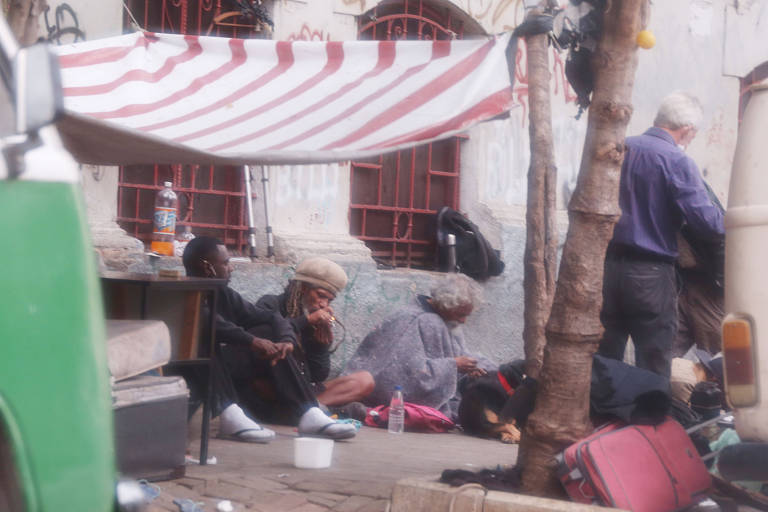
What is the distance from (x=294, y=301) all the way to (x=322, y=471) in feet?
6.84

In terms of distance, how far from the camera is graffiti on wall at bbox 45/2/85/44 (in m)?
7.30

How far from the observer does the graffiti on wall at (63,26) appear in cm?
730

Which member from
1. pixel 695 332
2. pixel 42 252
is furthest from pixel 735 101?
pixel 42 252

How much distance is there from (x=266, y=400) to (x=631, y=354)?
4357mm

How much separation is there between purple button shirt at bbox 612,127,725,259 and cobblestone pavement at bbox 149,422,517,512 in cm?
137

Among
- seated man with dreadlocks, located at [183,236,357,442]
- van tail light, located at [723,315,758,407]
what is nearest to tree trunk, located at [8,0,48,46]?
seated man with dreadlocks, located at [183,236,357,442]

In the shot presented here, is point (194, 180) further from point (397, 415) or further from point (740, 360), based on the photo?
point (740, 360)

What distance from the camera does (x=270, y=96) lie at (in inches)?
216

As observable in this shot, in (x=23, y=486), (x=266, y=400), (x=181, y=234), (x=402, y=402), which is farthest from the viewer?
(x=181, y=234)

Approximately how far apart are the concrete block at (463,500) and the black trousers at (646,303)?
1.90m

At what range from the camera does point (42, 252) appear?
2189 mm

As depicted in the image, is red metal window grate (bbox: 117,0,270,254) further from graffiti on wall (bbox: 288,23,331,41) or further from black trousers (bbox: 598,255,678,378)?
black trousers (bbox: 598,255,678,378)

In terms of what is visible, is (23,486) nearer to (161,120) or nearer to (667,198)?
(161,120)

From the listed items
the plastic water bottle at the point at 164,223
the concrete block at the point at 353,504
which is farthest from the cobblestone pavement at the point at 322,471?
the plastic water bottle at the point at 164,223
